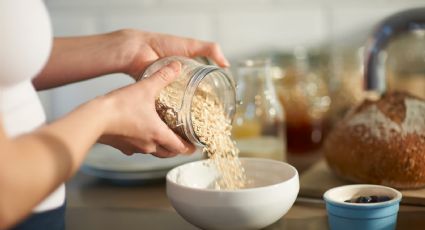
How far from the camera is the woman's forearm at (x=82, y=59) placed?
0.81 meters

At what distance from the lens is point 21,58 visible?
1.81ft

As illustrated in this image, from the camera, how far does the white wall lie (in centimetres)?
120

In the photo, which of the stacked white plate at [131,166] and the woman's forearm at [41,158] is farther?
Answer: the stacked white plate at [131,166]

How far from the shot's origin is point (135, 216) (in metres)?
0.80

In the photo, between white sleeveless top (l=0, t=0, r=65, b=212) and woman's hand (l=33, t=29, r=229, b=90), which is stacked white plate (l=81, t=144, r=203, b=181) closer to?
woman's hand (l=33, t=29, r=229, b=90)

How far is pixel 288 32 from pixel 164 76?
0.64 meters

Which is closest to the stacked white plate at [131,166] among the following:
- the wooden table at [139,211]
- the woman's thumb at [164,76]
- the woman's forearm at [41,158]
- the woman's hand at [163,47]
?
the wooden table at [139,211]

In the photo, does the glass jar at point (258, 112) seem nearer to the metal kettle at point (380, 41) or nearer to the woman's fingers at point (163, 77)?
the metal kettle at point (380, 41)

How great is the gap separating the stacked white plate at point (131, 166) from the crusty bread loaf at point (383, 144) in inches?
9.8

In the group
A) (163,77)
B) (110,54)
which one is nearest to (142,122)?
(163,77)

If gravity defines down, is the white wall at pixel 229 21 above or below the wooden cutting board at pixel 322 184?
above

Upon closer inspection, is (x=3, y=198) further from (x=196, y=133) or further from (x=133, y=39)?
(x=133, y=39)

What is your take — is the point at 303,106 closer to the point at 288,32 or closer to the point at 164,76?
the point at 288,32

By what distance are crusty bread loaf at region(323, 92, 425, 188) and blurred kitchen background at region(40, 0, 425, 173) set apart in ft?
0.86
